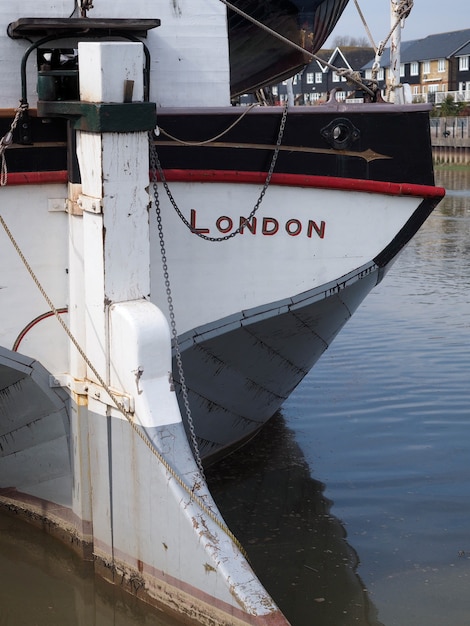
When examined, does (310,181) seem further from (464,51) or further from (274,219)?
(464,51)

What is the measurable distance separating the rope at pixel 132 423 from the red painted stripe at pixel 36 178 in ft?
0.74

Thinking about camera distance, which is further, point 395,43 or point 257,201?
point 395,43

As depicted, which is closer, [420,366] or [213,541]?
[213,541]

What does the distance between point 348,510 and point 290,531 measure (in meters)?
0.51

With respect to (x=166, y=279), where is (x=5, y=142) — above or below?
above

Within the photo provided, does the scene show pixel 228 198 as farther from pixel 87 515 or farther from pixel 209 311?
pixel 87 515

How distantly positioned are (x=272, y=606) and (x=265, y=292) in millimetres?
2082

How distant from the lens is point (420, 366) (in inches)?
417

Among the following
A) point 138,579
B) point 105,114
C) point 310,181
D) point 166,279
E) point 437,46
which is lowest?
point 138,579

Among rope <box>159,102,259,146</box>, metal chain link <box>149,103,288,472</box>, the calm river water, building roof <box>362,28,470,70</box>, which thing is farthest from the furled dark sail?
building roof <box>362,28,470,70</box>

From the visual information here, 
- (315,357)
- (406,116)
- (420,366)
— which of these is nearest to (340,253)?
(406,116)

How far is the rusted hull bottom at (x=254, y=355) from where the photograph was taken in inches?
249

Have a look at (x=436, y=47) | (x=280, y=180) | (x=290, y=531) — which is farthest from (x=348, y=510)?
(x=436, y=47)

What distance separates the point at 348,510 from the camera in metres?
7.13
